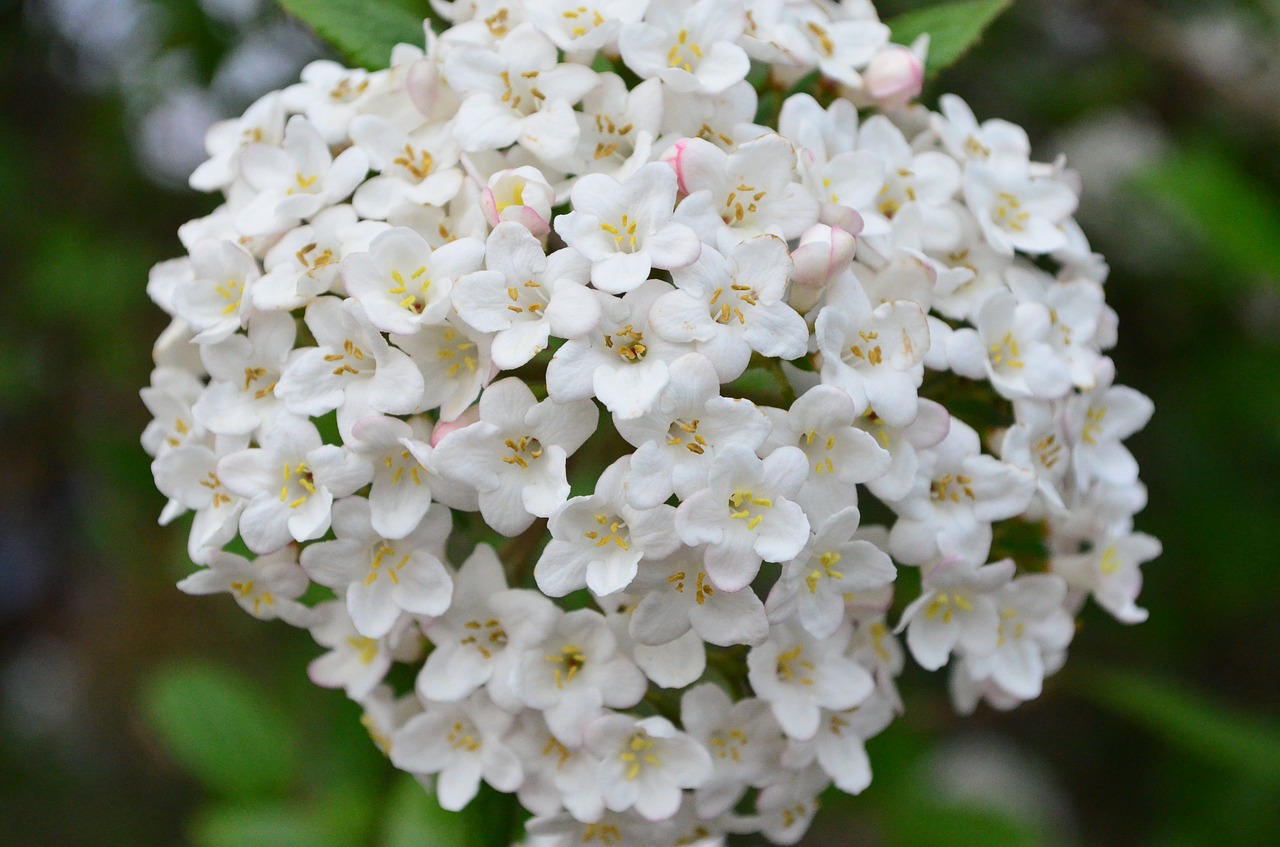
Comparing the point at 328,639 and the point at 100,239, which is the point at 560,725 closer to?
the point at 328,639

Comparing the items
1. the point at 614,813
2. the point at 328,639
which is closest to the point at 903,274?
the point at 614,813

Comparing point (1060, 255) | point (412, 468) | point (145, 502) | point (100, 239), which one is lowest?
point (145, 502)

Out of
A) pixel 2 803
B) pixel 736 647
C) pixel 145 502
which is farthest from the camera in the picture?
pixel 2 803

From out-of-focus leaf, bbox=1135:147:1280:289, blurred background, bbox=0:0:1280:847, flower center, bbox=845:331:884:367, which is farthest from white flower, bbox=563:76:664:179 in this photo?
out-of-focus leaf, bbox=1135:147:1280:289

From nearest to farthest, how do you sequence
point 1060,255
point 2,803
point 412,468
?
1. point 412,468
2. point 1060,255
3. point 2,803

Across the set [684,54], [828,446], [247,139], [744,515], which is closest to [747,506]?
[744,515]

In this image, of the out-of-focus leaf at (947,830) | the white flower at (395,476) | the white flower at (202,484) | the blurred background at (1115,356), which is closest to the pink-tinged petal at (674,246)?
the white flower at (395,476)
